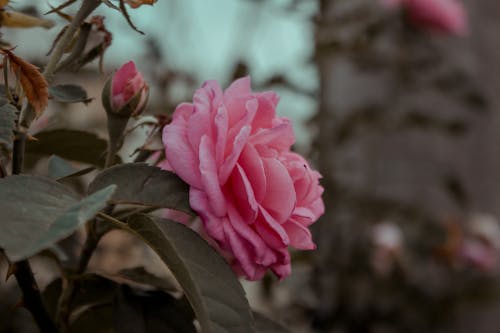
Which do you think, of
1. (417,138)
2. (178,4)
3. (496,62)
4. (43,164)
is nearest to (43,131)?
(43,164)

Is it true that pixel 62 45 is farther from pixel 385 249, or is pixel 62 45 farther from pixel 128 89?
pixel 385 249

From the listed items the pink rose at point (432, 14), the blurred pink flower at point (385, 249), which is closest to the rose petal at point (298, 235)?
the blurred pink flower at point (385, 249)

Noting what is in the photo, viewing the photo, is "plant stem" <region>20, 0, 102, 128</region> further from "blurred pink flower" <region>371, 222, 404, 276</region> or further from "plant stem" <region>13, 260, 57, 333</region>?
"blurred pink flower" <region>371, 222, 404, 276</region>

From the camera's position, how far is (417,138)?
200 cm

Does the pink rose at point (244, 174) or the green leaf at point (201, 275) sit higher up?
the pink rose at point (244, 174)

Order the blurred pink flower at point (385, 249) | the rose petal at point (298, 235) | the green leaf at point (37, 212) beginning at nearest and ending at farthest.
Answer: the green leaf at point (37, 212) → the rose petal at point (298, 235) → the blurred pink flower at point (385, 249)

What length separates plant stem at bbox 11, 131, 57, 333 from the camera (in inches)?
11.6

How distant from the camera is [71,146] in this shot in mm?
390

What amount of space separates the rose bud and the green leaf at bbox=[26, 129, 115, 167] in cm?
4

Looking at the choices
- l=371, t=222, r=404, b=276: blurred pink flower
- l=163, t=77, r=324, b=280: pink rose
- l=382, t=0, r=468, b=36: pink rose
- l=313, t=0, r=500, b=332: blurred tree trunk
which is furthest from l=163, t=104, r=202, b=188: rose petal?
l=382, t=0, r=468, b=36: pink rose

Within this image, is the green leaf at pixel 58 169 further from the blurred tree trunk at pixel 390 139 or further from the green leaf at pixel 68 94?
the blurred tree trunk at pixel 390 139

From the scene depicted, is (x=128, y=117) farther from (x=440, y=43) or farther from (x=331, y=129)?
(x=440, y=43)

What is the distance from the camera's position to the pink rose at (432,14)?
1.41 meters

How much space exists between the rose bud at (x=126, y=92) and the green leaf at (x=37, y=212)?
0.26 ft
